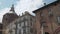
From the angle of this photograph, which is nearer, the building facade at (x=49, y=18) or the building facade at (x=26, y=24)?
the building facade at (x=49, y=18)

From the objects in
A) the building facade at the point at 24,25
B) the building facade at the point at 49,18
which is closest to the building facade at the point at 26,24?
the building facade at the point at 24,25

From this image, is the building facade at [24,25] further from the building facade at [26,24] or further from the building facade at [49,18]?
the building facade at [49,18]

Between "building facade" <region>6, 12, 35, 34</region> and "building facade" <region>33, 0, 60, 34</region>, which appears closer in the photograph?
"building facade" <region>33, 0, 60, 34</region>

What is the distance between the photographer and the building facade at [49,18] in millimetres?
31578

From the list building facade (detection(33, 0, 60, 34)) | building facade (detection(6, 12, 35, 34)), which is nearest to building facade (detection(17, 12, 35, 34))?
building facade (detection(6, 12, 35, 34))

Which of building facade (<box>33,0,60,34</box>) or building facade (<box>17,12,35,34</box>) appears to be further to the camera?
building facade (<box>17,12,35,34</box>)

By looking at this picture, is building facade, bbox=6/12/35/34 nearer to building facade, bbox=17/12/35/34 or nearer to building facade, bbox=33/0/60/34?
building facade, bbox=17/12/35/34

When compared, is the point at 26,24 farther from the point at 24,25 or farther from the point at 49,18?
the point at 49,18

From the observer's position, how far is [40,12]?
3594 centimetres

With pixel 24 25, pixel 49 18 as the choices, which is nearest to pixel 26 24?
pixel 24 25

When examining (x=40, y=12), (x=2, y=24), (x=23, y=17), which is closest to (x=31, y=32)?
(x=23, y=17)

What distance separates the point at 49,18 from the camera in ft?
109

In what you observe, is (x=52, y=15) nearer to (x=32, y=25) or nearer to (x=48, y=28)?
(x=48, y=28)

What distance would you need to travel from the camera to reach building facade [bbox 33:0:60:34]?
31578 mm
